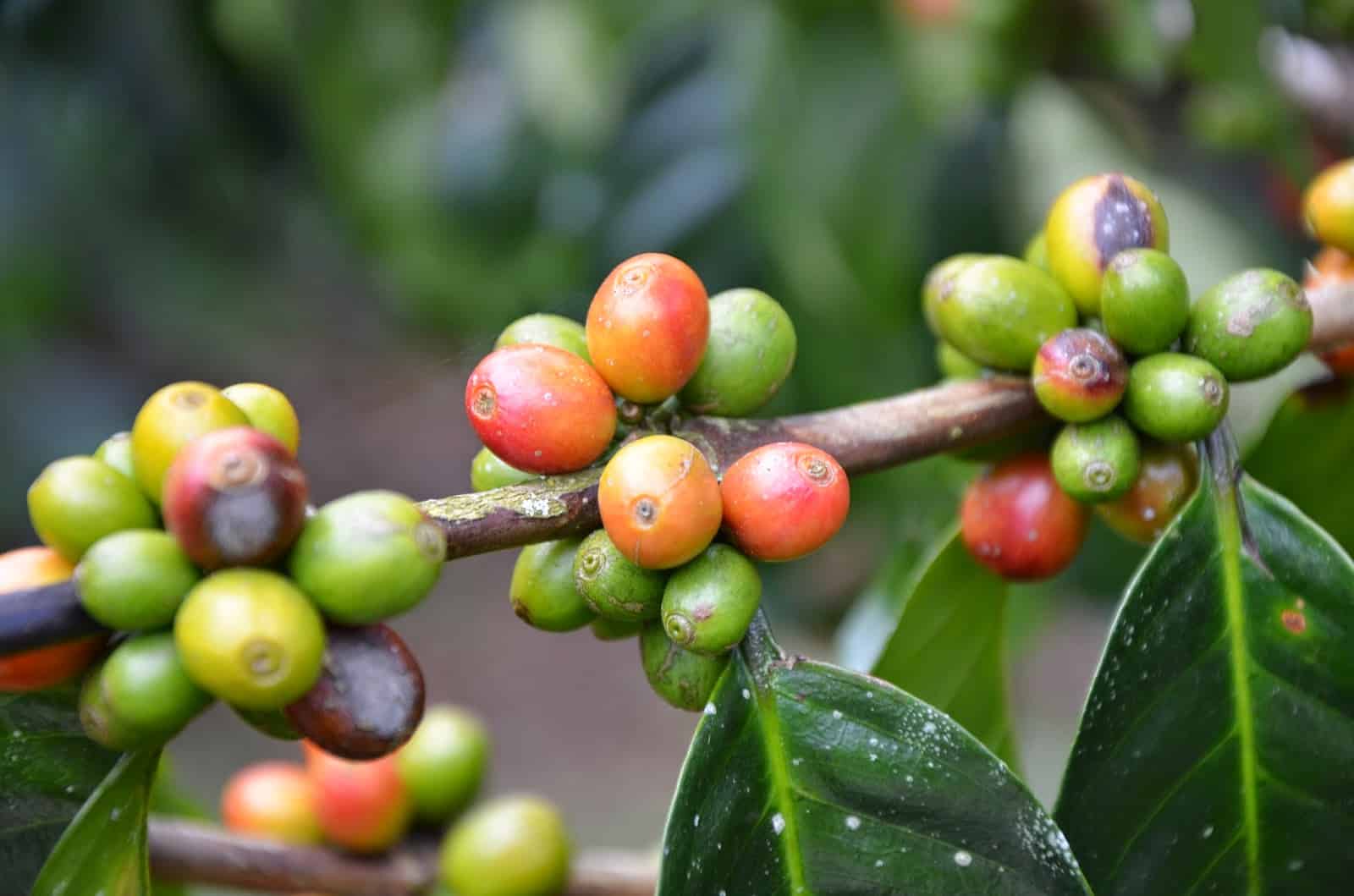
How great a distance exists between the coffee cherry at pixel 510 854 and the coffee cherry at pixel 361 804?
0.10m

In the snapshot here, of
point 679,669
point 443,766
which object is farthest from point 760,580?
point 443,766

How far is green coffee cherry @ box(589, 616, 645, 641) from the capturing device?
1.08m

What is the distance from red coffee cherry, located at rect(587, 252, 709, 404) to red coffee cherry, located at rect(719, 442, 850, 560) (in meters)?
0.11

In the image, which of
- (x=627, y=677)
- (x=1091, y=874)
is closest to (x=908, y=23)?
(x=1091, y=874)

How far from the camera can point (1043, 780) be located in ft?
15.0

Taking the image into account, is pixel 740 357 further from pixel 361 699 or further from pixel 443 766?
pixel 443 766

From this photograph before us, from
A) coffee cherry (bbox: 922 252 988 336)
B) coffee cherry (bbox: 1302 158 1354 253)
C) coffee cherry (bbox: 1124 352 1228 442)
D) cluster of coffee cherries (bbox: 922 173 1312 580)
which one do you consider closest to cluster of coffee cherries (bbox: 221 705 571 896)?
cluster of coffee cherries (bbox: 922 173 1312 580)

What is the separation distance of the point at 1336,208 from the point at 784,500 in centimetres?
79

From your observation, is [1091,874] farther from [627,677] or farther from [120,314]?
[627,677]

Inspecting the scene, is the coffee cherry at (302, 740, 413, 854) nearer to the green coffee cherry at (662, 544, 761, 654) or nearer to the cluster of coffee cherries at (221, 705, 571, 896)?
the cluster of coffee cherries at (221, 705, 571, 896)

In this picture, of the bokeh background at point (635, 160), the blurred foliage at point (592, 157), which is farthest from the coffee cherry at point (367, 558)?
the blurred foliage at point (592, 157)

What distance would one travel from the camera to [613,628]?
3.58ft

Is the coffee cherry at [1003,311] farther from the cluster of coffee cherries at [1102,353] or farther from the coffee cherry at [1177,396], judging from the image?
the coffee cherry at [1177,396]

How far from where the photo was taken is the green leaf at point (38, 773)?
3.24 feet
